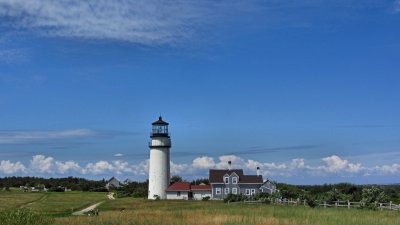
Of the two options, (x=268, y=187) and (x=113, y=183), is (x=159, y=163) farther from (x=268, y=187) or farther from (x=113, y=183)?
(x=113, y=183)

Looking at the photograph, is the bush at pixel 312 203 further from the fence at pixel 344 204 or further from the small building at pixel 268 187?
the small building at pixel 268 187

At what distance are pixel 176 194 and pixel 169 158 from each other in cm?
570

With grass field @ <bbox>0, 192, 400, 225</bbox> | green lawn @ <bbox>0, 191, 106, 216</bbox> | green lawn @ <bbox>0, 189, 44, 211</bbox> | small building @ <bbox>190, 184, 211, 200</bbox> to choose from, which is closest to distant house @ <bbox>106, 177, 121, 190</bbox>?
green lawn @ <bbox>0, 189, 44, 211</bbox>

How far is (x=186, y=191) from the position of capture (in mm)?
74125

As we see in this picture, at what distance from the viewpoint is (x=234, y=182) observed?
76.9 metres

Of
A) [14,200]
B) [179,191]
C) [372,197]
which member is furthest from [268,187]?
[14,200]

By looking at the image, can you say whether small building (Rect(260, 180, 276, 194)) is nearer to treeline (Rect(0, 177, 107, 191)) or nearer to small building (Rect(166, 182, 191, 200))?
small building (Rect(166, 182, 191, 200))

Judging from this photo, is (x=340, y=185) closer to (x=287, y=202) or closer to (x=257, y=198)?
(x=257, y=198)

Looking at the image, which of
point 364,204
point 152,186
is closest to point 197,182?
point 152,186

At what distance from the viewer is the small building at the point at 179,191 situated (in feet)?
236

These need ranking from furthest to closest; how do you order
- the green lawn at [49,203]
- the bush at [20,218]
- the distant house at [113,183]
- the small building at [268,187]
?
the distant house at [113,183]
the small building at [268,187]
the green lawn at [49,203]
the bush at [20,218]

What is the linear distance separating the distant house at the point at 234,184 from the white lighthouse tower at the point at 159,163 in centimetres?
864

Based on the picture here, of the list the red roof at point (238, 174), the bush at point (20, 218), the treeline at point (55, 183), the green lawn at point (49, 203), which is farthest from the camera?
the treeline at point (55, 183)

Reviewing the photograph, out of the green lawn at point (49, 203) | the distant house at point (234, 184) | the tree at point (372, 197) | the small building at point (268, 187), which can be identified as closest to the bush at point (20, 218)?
the green lawn at point (49, 203)
